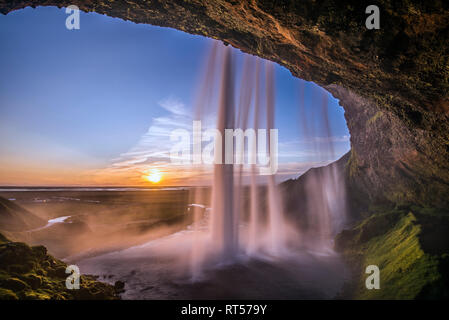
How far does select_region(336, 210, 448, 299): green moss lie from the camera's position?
6742 mm

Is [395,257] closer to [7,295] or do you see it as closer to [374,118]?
[374,118]

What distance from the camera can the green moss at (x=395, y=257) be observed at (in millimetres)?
6742

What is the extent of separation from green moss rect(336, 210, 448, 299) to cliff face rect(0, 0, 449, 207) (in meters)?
2.87

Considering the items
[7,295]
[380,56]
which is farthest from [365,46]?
[7,295]

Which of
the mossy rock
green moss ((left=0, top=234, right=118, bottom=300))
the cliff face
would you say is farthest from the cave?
the mossy rock

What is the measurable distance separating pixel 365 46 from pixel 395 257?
9394 millimetres

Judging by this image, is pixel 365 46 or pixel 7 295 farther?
pixel 365 46

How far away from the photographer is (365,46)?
684 cm

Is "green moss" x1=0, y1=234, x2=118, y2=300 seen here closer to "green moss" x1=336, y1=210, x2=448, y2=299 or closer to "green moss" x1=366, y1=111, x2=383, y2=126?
"green moss" x1=336, y1=210, x2=448, y2=299

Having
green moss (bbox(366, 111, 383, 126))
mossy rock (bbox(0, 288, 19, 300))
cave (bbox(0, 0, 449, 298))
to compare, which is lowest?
mossy rock (bbox(0, 288, 19, 300))

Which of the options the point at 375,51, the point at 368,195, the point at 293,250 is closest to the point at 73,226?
the point at 293,250

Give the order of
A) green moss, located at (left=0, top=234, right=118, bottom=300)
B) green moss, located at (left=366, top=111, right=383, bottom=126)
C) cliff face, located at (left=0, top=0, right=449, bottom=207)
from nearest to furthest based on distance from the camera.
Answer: cliff face, located at (left=0, top=0, right=449, bottom=207)
green moss, located at (left=0, top=234, right=118, bottom=300)
green moss, located at (left=366, top=111, right=383, bottom=126)

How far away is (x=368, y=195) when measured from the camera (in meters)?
20.1
